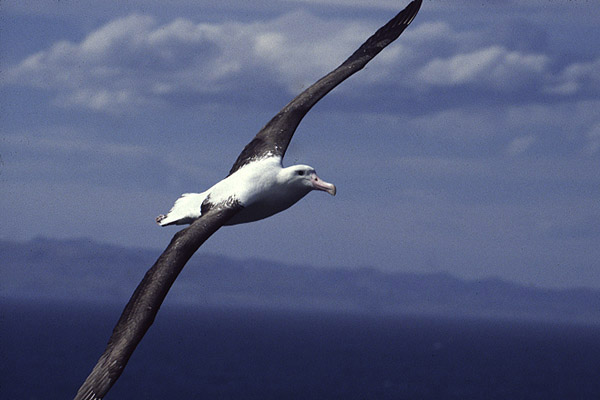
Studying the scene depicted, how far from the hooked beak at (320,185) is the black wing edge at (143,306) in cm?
172

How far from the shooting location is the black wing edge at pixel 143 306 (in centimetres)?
1339

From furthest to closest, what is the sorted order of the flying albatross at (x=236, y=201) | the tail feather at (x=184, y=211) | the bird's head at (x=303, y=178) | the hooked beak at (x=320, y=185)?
1. the tail feather at (x=184, y=211)
2. the bird's head at (x=303, y=178)
3. the hooked beak at (x=320, y=185)
4. the flying albatross at (x=236, y=201)

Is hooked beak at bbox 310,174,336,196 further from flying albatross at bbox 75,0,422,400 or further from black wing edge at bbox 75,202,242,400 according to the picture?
black wing edge at bbox 75,202,242,400

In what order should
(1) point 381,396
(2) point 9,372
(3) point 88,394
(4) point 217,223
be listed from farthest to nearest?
1. (2) point 9,372
2. (1) point 381,396
3. (4) point 217,223
4. (3) point 88,394

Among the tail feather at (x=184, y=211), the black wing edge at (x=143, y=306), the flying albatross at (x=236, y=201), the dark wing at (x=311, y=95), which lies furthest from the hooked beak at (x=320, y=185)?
the tail feather at (x=184, y=211)

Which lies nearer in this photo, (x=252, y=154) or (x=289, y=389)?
(x=252, y=154)

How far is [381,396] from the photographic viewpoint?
15688 cm

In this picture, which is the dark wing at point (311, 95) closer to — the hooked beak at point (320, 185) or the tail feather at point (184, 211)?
the tail feather at point (184, 211)

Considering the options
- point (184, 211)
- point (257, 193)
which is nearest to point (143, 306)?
point (184, 211)

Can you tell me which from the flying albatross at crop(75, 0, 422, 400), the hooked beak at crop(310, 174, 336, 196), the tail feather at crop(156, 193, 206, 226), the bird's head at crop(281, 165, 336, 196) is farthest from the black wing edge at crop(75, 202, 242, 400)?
the hooked beak at crop(310, 174, 336, 196)

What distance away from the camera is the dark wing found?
62.3ft

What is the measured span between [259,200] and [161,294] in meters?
3.15

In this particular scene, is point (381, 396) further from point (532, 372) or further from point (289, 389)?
point (532, 372)

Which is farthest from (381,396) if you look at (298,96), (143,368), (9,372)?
(298,96)
